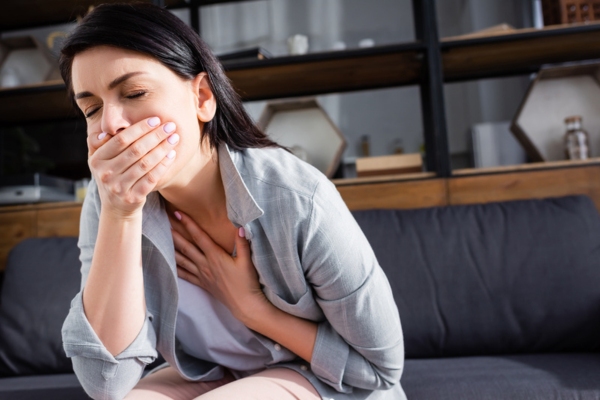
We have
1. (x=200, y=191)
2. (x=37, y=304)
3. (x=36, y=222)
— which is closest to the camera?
(x=200, y=191)

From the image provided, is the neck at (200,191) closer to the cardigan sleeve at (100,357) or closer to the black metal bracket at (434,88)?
the cardigan sleeve at (100,357)

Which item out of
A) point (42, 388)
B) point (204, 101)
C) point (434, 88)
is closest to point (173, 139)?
point (204, 101)

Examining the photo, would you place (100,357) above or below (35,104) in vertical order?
below

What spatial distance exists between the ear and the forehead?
0.31 ft

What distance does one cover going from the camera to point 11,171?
268cm

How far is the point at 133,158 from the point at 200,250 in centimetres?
29

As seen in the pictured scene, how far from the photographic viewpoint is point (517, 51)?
200cm

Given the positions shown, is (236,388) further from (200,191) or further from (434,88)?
(434,88)

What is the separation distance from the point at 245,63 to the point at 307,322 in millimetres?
1205

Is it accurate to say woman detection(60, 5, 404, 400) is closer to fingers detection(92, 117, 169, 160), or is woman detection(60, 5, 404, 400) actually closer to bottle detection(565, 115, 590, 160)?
fingers detection(92, 117, 169, 160)

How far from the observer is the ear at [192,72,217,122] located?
913 mm

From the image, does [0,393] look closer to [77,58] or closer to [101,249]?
[101,249]

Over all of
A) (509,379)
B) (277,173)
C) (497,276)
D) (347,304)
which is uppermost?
(277,173)

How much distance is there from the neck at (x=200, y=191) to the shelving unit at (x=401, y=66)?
0.98 meters
